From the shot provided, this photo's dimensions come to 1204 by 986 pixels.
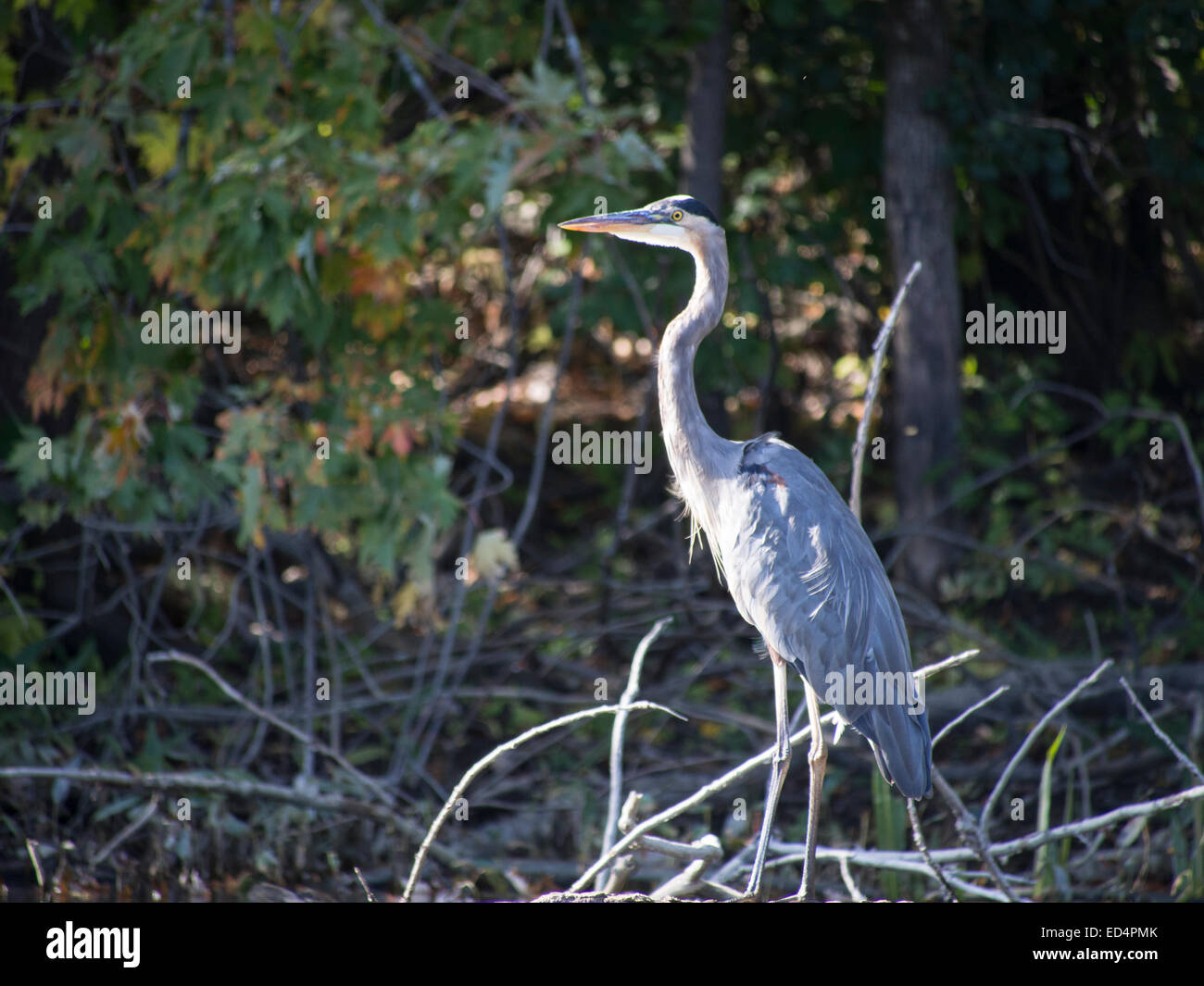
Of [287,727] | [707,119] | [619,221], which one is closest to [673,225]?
[619,221]

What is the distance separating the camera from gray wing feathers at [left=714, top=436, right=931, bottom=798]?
358 centimetres

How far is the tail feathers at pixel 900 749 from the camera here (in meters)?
3.36

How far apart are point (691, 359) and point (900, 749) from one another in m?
1.17

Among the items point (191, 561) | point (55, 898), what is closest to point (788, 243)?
point (191, 561)

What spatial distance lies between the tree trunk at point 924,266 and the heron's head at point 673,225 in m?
2.72

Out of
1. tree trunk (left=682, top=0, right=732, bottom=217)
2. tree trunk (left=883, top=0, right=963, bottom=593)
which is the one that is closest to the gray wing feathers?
tree trunk (left=883, top=0, right=963, bottom=593)

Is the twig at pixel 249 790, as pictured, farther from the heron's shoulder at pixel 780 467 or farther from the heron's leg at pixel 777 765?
the heron's shoulder at pixel 780 467

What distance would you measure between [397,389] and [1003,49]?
3100 millimetres

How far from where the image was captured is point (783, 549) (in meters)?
3.63

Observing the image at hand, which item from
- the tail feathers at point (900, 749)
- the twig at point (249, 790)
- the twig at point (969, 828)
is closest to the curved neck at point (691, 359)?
the tail feathers at point (900, 749)

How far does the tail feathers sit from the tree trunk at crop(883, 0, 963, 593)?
2.73m

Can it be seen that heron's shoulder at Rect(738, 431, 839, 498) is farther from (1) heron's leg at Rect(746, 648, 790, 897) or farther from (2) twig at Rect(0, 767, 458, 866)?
(2) twig at Rect(0, 767, 458, 866)

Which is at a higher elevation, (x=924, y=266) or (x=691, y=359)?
(x=924, y=266)

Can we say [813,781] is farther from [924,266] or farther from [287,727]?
[924,266]
